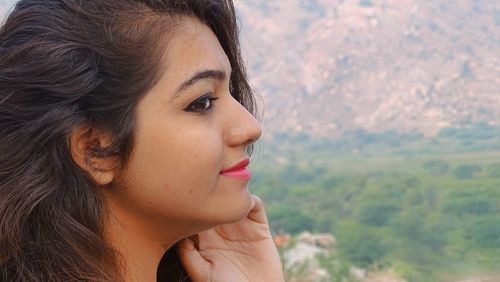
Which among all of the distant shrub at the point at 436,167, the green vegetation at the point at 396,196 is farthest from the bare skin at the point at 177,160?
the distant shrub at the point at 436,167

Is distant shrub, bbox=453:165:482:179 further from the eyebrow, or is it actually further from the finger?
the eyebrow

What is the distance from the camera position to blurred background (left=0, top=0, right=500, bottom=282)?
7.71 metres

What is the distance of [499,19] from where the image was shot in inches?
376

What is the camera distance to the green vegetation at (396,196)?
6.88 metres

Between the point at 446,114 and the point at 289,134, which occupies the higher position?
the point at 446,114

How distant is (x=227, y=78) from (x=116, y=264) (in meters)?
0.38

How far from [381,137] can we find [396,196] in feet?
9.97

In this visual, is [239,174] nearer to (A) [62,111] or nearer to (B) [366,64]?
(A) [62,111]

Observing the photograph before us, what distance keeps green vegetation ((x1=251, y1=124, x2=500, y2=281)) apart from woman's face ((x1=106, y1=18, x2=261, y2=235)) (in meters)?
4.47

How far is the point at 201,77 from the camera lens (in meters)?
1.36

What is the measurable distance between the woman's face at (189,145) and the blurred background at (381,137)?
137 inches

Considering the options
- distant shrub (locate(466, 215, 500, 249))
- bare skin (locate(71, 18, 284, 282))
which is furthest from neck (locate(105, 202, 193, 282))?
distant shrub (locate(466, 215, 500, 249))

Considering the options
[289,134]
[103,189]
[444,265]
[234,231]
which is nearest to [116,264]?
[103,189]

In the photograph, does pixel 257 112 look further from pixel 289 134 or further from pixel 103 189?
pixel 289 134
